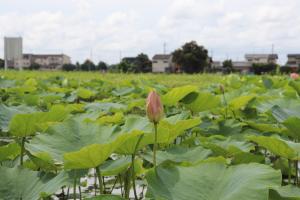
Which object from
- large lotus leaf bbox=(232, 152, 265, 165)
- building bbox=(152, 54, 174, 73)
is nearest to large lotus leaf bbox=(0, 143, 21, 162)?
large lotus leaf bbox=(232, 152, 265, 165)

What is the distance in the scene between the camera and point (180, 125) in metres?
1.19

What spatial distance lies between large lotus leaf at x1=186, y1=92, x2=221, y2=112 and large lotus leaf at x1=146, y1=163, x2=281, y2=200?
91 cm

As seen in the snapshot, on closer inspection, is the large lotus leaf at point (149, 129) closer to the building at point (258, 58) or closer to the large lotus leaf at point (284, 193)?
the large lotus leaf at point (284, 193)

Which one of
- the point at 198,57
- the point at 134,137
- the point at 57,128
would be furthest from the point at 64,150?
the point at 198,57

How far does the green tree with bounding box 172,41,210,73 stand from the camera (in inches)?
1179

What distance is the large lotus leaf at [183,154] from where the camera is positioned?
1.15m

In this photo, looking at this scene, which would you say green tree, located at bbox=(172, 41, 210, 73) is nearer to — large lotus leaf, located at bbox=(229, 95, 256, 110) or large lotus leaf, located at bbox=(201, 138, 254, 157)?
large lotus leaf, located at bbox=(229, 95, 256, 110)

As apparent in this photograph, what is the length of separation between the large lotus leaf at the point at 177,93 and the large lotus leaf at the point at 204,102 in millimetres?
65

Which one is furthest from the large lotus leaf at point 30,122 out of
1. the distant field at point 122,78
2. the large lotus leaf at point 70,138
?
the distant field at point 122,78

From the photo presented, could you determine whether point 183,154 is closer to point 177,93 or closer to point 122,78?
point 177,93

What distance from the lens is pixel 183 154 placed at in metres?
1.17

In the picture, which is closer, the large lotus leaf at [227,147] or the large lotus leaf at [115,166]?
the large lotus leaf at [115,166]

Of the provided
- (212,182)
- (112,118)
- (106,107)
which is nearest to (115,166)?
(212,182)

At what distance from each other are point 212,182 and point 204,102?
100cm
